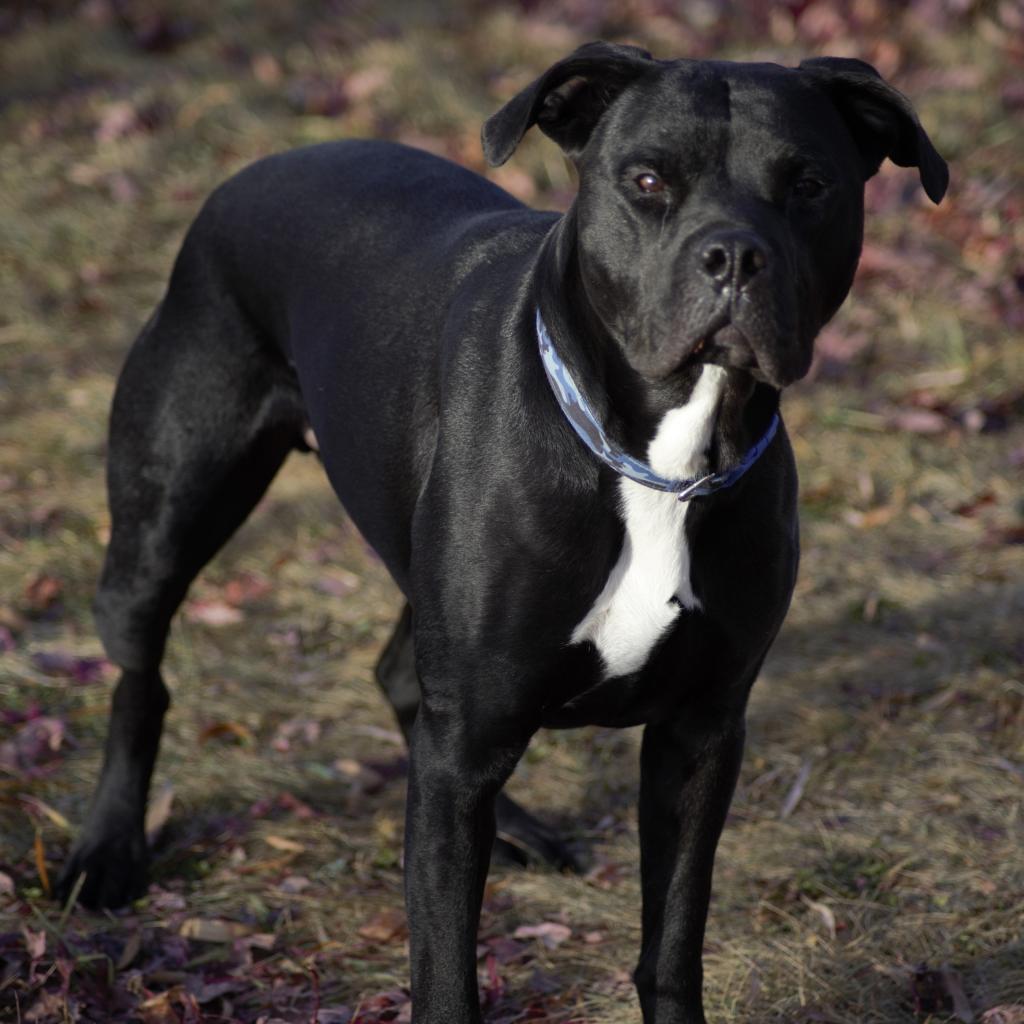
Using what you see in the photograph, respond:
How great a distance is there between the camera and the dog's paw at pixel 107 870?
3596 mm

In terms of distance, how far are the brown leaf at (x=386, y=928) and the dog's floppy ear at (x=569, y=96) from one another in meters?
1.76

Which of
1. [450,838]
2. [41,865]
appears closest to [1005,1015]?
[450,838]

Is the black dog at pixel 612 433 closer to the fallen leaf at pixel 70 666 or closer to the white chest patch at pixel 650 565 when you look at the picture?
the white chest patch at pixel 650 565

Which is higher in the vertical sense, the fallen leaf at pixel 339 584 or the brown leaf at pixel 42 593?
the brown leaf at pixel 42 593

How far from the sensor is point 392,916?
138 inches

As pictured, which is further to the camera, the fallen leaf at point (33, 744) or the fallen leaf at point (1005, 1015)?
the fallen leaf at point (33, 744)

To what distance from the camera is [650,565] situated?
2.56 meters

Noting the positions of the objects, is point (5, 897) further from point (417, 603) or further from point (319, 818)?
point (417, 603)

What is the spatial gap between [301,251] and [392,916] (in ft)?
4.89

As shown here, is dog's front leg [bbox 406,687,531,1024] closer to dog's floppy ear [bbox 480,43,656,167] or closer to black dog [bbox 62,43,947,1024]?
black dog [bbox 62,43,947,1024]

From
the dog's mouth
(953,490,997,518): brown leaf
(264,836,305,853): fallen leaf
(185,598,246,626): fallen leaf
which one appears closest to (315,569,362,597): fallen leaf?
(185,598,246,626): fallen leaf

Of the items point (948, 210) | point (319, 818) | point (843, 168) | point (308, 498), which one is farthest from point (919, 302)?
point (843, 168)

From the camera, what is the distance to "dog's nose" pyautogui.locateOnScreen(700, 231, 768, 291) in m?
2.24

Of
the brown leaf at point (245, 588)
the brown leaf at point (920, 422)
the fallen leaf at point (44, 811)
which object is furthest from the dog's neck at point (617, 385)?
the brown leaf at point (920, 422)
